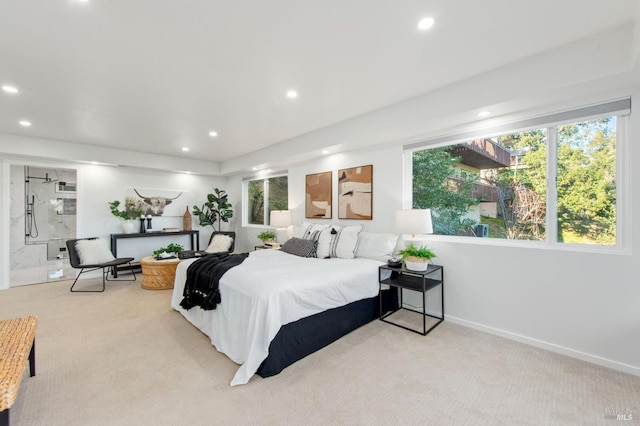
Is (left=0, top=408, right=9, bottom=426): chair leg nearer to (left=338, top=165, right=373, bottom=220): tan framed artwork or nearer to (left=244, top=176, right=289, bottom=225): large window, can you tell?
(left=338, top=165, right=373, bottom=220): tan framed artwork

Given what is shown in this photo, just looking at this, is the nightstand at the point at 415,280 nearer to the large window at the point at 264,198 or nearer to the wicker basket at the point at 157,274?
the large window at the point at 264,198

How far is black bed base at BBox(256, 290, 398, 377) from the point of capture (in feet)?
6.93

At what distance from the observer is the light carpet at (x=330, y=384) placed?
5.54ft

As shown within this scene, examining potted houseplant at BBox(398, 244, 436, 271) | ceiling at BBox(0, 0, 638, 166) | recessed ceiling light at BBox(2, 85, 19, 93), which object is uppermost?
ceiling at BBox(0, 0, 638, 166)

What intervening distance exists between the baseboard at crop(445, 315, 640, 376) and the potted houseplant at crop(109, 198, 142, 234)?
19.3 feet

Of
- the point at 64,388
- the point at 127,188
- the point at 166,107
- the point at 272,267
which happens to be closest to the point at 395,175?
the point at 272,267

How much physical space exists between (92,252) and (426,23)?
5.60 m

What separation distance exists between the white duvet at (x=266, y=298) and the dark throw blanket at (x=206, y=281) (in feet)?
0.25

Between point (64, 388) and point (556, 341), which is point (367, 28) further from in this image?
point (64, 388)

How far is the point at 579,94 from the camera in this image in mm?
2230

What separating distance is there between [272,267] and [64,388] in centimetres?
174

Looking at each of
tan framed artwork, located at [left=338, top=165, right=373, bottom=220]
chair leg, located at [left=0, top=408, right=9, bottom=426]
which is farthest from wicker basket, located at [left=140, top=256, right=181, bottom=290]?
chair leg, located at [left=0, top=408, right=9, bottom=426]

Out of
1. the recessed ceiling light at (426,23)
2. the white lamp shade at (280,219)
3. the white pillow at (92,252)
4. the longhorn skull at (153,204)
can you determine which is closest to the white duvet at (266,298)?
the white lamp shade at (280,219)

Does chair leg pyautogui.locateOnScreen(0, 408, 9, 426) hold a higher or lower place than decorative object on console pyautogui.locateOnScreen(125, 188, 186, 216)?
lower
